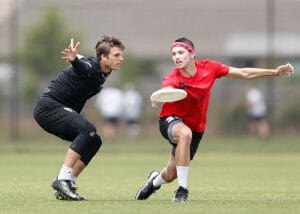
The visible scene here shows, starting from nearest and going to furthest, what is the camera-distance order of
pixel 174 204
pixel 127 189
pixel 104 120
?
pixel 174 204
pixel 127 189
pixel 104 120

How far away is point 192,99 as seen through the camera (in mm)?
11773

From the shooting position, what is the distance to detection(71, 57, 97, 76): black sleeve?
38.1 ft

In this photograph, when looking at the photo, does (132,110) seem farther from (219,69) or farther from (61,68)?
(219,69)

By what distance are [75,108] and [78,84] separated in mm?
407

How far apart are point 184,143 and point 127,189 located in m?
3.04

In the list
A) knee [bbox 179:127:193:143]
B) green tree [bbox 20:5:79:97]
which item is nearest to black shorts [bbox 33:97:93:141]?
knee [bbox 179:127:193:143]

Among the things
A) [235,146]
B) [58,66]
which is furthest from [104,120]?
[235,146]

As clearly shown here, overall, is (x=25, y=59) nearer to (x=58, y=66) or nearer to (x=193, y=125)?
(x=58, y=66)

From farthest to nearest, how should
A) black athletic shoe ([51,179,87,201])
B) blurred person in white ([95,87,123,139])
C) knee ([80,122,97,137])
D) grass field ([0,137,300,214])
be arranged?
blurred person in white ([95,87,123,139])
knee ([80,122,97,137])
black athletic shoe ([51,179,87,201])
grass field ([0,137,300,214])

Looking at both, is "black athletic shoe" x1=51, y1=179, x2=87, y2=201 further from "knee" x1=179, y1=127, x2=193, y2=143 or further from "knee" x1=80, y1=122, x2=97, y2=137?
"knee" x1=179, y1=127, x2=193, y2=143

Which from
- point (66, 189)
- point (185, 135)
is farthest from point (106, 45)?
point (66, 189)

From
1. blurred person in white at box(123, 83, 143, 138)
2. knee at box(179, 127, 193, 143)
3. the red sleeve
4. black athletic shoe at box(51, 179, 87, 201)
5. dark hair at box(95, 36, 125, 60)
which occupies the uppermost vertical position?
dark hair at box(95, 36, 125, 60)

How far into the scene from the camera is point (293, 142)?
3142 cm

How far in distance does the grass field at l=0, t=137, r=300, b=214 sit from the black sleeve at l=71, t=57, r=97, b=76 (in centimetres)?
140
